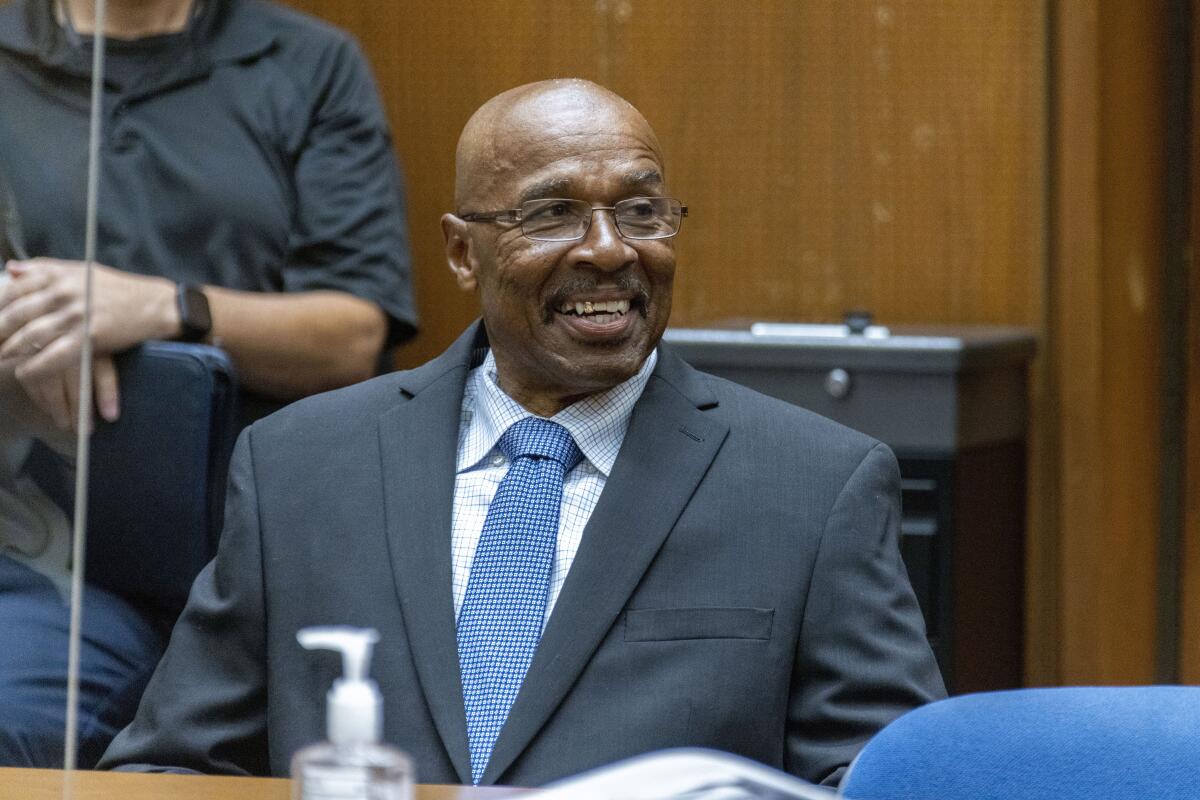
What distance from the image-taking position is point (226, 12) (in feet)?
8.30

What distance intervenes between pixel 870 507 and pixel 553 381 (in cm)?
34

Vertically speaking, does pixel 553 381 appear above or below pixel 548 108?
below

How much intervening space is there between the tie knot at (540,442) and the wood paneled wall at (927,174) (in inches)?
51.5

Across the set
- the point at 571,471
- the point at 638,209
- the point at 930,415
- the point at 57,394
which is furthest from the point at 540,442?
the point at 930,415

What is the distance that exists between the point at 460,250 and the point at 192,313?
485 mm

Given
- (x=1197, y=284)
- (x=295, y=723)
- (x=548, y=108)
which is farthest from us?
(x=1197, y=284)

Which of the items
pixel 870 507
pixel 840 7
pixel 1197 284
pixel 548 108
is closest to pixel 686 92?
pixel 840 7

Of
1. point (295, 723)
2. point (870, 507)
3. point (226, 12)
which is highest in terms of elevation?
point (226, 12)

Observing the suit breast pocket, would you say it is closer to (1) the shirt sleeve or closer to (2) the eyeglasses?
(2) the eyeglasses

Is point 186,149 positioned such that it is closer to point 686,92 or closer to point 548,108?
point 548,108

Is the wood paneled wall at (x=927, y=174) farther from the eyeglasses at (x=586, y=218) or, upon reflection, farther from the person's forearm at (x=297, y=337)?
the eyeglasses at (x=586, y=218)

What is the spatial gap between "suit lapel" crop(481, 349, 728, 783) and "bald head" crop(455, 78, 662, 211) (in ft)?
0.78

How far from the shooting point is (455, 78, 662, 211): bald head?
1.80m

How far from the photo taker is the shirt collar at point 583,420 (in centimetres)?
178
